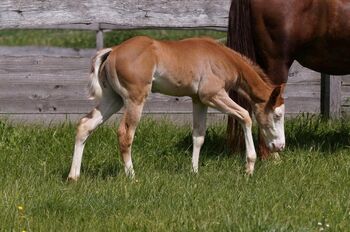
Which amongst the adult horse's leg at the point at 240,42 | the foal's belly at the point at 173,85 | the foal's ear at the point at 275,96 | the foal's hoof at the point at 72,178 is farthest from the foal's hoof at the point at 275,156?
the foal's hoof at the point at 72,178

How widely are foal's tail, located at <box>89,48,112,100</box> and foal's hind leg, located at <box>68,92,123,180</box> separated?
0.67 feet

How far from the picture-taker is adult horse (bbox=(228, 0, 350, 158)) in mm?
8227

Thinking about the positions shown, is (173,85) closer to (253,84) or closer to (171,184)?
(253,84)

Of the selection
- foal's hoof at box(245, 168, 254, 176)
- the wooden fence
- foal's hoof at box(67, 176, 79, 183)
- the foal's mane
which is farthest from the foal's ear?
the wooden fence

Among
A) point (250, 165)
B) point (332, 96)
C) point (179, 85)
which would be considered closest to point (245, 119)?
point (250, 165)

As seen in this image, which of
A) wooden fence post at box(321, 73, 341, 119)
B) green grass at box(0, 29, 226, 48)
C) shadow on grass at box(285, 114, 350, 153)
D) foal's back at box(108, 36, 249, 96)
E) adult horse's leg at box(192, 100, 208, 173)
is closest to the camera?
foal's back at box(108, 36, 249, 96)

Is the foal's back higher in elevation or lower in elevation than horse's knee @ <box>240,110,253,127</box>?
higher

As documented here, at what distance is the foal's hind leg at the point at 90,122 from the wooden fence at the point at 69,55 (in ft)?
6.51

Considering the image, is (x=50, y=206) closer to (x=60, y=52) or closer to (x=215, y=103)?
(x=215, y=103)

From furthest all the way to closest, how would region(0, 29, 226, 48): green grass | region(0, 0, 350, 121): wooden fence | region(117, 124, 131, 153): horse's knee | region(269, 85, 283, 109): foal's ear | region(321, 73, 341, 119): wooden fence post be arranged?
region(0, 29, 226, 48): green grass
region(321, 73, 341, 119): wooden fence post
region(0, 0, 350, 121): wooden fence
region(269, 85, 283, 109): foal's ear
region(117, 124, 131, 153): horse's knee

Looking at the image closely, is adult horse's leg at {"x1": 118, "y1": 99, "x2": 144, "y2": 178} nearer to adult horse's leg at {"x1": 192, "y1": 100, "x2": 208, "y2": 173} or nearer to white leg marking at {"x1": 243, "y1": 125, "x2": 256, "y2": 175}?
adult horse's leg at {"x1": 192, "y1": 100, "x2": 208, "y2": 173}

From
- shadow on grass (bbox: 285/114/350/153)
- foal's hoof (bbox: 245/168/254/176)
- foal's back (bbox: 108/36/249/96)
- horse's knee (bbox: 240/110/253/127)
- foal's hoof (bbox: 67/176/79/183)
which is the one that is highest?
foal's back (bbox: 108/36/249/96)

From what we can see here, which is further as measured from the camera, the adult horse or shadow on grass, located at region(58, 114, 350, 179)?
the adult horse

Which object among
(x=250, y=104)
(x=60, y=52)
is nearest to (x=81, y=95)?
(x=60, y=52)
